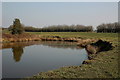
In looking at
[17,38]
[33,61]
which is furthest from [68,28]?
[33,61]

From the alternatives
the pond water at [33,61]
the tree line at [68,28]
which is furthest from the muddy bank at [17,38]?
the pond water at [33,61]

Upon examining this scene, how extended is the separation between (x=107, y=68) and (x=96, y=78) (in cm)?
253

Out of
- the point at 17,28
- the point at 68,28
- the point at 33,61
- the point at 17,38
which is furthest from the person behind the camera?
the point at 68,28

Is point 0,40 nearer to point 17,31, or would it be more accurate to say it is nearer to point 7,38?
point 7,38

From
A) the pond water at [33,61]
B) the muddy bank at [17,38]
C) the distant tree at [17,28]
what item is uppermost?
the distant tree at [17,28]

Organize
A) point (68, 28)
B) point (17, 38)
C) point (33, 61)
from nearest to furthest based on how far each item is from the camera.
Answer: point (33, 61) < point (17, 38) < point (68, 28)

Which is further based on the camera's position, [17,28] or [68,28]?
[68,28]

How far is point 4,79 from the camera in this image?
1178 cm

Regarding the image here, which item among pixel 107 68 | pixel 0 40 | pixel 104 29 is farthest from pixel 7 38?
pixel 104 29

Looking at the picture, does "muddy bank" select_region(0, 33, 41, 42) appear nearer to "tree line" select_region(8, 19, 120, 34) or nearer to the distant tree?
the distant tree

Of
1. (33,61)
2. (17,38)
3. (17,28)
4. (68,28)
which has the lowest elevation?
(33,61)

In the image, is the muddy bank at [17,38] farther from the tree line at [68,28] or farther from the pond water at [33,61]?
the pond water at [33,61]

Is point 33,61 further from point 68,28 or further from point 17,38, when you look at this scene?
point 68,28

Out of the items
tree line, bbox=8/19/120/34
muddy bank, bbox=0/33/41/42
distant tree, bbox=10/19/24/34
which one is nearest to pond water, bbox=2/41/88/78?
muddy bank, bbox=0/33/41/42
